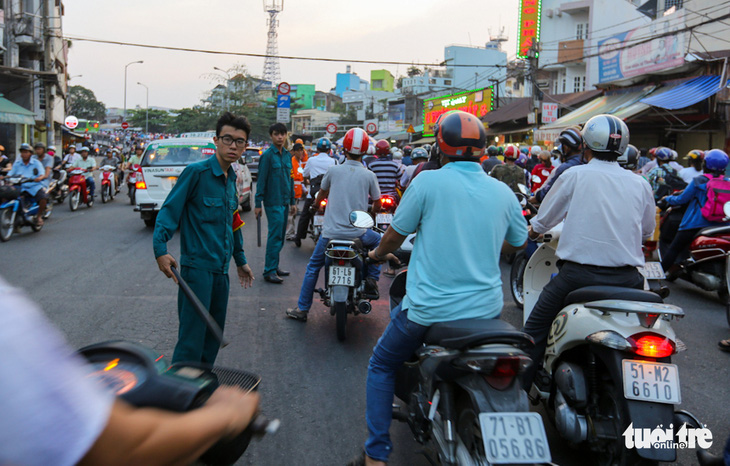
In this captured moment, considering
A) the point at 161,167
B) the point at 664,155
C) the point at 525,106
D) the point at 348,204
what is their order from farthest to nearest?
1. the point at 525,106
2. the point at 161,167
3. the point at 664,155
4. the point at 348,204

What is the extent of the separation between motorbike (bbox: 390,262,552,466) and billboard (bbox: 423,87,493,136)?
30060 mm

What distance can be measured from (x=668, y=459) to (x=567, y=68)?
4260cm

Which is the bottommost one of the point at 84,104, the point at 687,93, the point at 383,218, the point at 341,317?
the point at 341,317

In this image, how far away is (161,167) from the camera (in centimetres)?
1273

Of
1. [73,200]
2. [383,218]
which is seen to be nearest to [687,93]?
[383,218]

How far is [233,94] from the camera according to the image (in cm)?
5425

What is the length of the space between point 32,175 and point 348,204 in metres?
9.06

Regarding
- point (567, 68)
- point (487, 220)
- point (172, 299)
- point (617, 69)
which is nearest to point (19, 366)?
point (487, 220)

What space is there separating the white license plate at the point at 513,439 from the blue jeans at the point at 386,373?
66cm

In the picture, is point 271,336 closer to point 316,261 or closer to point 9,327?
point 316,261

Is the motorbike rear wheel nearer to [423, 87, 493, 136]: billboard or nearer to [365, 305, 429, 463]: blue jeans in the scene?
[365, 305, 429, 463]: blue jeans

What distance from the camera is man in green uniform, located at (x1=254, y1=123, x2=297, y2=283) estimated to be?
7988 mm

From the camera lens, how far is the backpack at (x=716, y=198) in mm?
7094

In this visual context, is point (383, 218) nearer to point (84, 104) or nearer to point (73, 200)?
point (73, 200)
